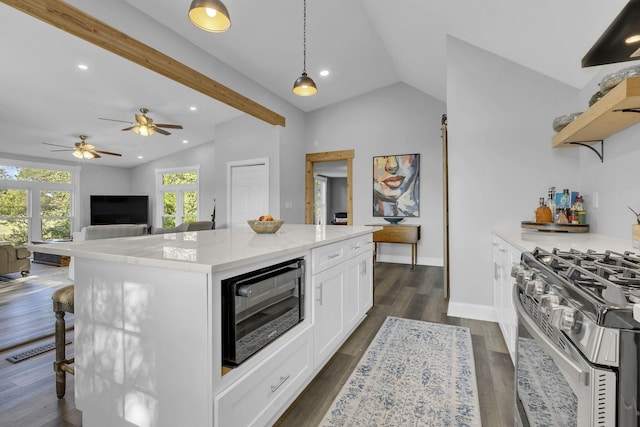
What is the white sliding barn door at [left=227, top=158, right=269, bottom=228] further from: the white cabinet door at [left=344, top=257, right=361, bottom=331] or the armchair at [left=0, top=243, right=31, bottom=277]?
the white cabinet door at [left=344, top=257, right=361, bottom=331]

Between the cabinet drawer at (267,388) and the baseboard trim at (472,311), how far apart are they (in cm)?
186

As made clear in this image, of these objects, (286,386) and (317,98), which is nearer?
(286,386)

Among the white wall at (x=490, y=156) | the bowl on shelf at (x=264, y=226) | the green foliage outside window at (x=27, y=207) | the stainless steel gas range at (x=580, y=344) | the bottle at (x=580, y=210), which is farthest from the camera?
the green foliage outside window at (x=27, y=207)

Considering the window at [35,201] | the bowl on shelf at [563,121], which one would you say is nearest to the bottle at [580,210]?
the bowl on shelf at [563,121]

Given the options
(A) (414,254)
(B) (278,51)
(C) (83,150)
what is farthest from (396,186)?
(C) (83,150)

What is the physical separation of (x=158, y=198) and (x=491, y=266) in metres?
8.75

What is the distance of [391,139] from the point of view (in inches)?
231

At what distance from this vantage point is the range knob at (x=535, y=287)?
3.16ft

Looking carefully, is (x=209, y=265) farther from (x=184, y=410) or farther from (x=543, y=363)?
(x=543, y=363)

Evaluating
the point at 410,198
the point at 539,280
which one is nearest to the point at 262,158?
the point at 410,198

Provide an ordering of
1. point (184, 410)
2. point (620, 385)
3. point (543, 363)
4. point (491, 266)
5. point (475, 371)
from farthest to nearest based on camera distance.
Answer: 1. point (491, 266)
2. point (475, 371)
3. point (184, 410)
4. point (543, 363)
5. point (620, 385)

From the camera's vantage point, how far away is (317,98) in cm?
590

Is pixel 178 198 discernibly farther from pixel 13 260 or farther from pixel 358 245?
pixel 358 245

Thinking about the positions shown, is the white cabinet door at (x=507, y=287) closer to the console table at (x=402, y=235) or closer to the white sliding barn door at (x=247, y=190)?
the console table at (x=402, y=235)
